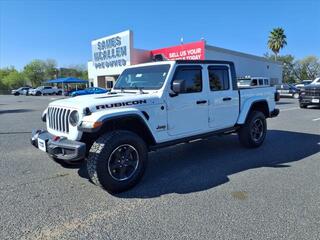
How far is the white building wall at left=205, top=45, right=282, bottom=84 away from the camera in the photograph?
28.0m

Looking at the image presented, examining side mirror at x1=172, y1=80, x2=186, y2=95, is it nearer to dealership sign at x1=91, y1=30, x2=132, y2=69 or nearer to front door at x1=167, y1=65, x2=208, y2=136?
front door at x1=167, y1=65, x2=208, y2=136

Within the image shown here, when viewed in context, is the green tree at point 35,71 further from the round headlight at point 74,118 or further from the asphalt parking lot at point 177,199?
the round headlight at point 74,118

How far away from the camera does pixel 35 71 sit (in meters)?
83.8

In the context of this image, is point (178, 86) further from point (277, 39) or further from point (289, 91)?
point (277, 39)

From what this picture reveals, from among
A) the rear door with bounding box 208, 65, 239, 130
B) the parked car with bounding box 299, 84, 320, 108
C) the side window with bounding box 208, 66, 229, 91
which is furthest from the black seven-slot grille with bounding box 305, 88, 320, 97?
the side window with bounding box 208, 66, 229, 91

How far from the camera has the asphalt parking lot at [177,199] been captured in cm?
321

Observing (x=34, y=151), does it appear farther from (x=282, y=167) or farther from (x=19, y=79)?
(x=19, y=79)

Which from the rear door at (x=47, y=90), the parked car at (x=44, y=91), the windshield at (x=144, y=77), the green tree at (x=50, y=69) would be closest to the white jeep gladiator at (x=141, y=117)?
the windshield at (x=144, y=77)

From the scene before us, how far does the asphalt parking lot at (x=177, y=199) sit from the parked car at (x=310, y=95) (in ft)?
37.6

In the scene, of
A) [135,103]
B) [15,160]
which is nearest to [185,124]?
[135,103]

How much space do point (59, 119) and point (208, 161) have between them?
300cm

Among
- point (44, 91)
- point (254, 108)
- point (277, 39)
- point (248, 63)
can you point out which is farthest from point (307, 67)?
point (254, 108)

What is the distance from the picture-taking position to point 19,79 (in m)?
83.1

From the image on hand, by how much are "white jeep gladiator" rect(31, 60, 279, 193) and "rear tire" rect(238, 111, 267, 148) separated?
1.0 inches
